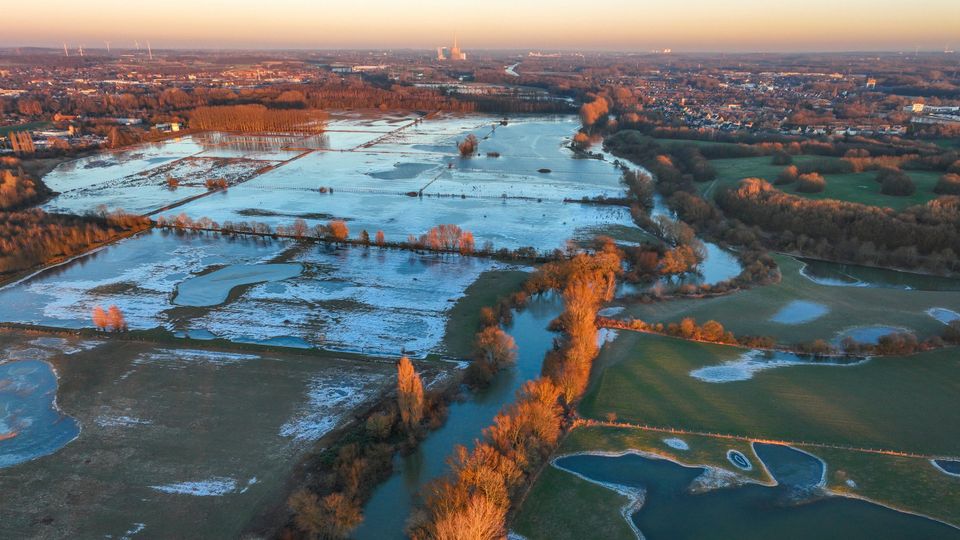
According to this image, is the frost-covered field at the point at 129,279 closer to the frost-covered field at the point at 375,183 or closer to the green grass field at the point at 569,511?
the frost-covered field at the point at 375,183

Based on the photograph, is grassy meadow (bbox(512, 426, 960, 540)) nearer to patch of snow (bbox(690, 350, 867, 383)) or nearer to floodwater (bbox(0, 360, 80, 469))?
patch of snow (bbox(690, 350, 867, 383))

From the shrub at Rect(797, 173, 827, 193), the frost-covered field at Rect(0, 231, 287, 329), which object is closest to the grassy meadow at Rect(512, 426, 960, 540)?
the frost-covered field at Rect(0, 231, 287, 329)

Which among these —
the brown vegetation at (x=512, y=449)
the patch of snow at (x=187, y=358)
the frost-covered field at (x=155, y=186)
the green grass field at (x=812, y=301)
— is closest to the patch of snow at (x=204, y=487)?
the brown vegetation at (x=512, y=449)

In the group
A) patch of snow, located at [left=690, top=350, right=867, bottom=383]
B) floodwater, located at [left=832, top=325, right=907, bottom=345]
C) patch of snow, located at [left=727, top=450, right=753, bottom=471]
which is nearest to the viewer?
patch of snow, located at [left=727, top=450, right=753, bottom=471]

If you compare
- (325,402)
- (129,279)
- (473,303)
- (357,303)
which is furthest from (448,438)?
(129,279)

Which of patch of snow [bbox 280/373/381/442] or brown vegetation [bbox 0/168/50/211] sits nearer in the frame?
patch of snow [bbox 280/373/381/442]

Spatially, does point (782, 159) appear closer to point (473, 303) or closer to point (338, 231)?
point (473, 303)
